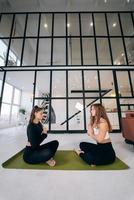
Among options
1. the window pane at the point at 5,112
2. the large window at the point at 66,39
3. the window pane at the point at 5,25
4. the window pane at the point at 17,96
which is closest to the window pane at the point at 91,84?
the large window at the point at 66,39

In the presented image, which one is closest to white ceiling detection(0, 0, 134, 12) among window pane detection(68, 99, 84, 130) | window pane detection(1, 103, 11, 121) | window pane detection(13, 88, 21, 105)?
window pane detection(68, 99, 84, 130)

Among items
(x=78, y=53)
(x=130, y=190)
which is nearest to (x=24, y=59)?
(x=78, y=53)

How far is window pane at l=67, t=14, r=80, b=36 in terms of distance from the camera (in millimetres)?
6562

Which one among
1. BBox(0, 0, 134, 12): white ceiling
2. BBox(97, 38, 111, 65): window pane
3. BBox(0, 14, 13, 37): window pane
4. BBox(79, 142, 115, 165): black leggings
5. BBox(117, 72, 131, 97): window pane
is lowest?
BBox(79, 142, 115, 165): black leggings

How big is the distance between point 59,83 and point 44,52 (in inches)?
69.5

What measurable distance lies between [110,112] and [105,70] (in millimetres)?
1943

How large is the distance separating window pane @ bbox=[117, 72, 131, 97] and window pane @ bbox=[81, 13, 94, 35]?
284cm

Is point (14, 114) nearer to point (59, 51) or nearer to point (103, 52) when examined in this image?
point (59, 51)

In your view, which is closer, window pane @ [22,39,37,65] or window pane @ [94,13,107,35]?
window pane @ [22,39,37,65]

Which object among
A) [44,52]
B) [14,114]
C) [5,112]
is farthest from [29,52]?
[14,114]

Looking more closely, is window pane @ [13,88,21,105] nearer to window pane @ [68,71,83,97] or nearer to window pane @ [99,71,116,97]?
window pane @ [68,71,83,97]

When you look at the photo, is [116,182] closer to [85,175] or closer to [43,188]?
[85,175]

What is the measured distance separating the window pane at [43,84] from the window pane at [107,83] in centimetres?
255

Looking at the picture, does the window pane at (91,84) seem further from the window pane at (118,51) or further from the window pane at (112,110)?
the window pane at (118,51)
